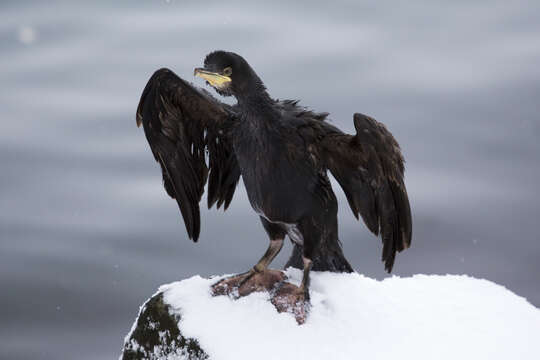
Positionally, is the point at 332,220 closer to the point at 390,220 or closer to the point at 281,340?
the point at 390,220

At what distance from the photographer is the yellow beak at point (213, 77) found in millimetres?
3783

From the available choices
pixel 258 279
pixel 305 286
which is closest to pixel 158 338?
pixel 258 279

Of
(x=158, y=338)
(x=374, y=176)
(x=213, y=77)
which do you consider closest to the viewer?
(x=213, y=77)

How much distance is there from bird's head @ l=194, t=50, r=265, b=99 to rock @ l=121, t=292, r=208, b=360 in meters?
1.40

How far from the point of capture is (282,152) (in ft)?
13.0

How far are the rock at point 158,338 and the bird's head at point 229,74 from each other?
1.40 meters

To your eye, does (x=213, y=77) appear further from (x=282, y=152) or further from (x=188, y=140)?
(x=188, y=140)

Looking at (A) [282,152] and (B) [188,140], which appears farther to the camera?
(B) [188,140]

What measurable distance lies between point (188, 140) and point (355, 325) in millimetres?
1394

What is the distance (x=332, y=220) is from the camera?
4.21 meters

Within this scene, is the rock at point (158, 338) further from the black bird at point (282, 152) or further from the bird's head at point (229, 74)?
the bird's head at point (229, 74)

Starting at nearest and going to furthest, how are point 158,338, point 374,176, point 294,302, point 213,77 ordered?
1. point 213,77
2. point 374,176
3. point 294,302
4. point 158,338

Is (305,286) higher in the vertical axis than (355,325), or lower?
higher

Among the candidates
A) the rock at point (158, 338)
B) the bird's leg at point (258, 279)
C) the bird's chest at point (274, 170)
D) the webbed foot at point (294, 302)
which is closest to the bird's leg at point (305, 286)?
the webbed foot at point (294, 302)
